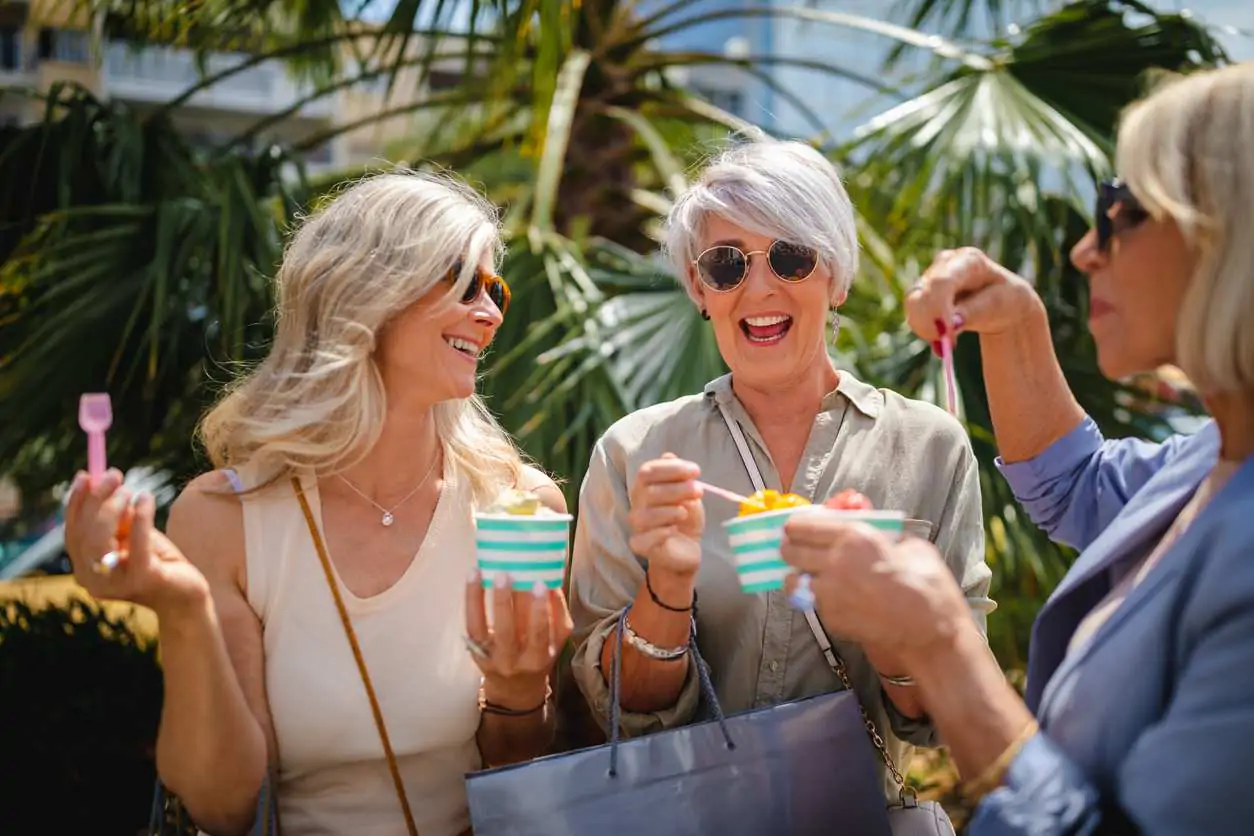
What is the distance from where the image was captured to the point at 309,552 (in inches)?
88.3

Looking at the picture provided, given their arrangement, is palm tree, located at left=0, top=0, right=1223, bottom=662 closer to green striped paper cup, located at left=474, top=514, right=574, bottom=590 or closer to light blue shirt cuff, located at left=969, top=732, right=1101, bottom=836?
green striped paper cup, located at left=474, top=514, right=574, bottom=590

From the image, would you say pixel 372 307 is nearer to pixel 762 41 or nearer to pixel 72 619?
pixel 72 619

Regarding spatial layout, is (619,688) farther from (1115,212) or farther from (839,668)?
(1115,212)

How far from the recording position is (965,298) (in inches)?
81.9

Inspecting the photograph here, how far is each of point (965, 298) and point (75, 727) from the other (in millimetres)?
3274

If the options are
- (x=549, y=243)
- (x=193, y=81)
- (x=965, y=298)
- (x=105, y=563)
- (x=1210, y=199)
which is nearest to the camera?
(x=1210, y=199)

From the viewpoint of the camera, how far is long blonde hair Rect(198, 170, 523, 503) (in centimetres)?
230

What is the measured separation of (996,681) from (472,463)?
1318mm

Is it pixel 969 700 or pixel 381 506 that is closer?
pixel 969 700

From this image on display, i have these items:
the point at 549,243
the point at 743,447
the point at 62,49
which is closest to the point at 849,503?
the point at 743,447

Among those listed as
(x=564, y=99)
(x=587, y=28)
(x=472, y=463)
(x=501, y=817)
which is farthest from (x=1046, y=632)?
(x=587, y=28)

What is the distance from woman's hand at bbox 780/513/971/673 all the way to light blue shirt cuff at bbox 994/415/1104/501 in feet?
2.23

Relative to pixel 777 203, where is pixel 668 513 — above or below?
below

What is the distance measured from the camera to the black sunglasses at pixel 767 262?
7.25 feet
